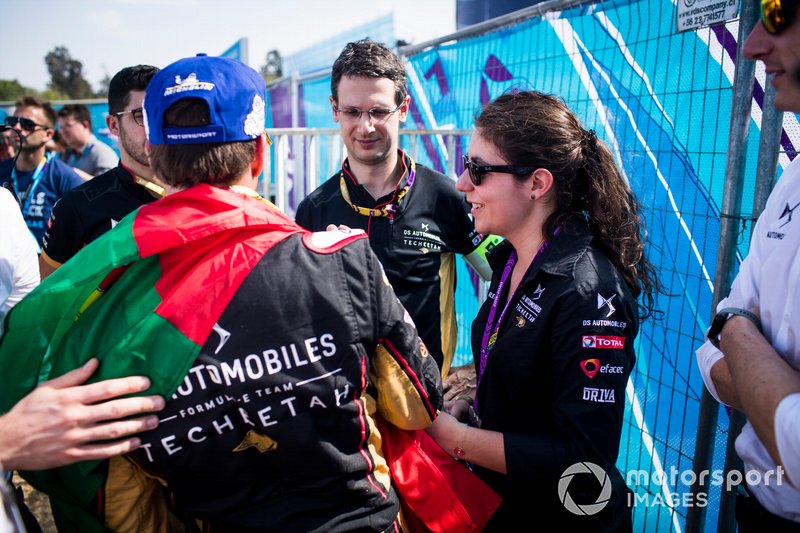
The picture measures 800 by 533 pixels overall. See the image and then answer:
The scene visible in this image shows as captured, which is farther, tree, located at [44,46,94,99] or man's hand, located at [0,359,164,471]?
tree, located at [44,46,94,99]

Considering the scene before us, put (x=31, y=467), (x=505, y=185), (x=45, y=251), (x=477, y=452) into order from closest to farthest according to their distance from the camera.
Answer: (x=31, y=467)
(x=477, y=452)
(x=505, y=185)
(x=45, y=251)

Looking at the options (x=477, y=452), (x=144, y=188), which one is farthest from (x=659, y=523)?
(x=144, y=188)

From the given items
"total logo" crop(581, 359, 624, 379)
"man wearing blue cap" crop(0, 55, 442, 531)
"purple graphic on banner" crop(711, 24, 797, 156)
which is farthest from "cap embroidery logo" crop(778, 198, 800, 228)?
"man wearing blue cap" crop(0, 55, 442, 531)

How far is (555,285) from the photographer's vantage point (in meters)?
1.82

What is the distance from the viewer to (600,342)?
170cm

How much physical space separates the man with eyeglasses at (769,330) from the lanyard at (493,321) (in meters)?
0.64

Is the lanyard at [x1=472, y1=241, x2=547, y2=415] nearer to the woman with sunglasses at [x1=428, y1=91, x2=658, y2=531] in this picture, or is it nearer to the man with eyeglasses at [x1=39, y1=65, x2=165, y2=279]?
the woman with sunglasses at [x1=428, y1=91, x2=658, y2=531]

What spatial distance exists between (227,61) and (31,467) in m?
1.05

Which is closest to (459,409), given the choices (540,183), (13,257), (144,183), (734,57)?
(540,183)

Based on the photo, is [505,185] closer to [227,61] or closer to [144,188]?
[227,61]

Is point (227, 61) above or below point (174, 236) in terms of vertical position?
above

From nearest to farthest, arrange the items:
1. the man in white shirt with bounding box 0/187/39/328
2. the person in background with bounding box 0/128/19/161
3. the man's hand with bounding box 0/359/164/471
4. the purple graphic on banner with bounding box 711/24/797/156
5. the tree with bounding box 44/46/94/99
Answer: the man's hand with bounding box 0/359/164/471 < the man in white shirt with bounding box 0/187/39/328 < the purple graphic on banner with bounding box 711/24/797/156 < the person in background with bounding box 0/128/19/161 < the tree with bounding box 44/46/94/99

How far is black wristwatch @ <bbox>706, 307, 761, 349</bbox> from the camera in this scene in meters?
1.52

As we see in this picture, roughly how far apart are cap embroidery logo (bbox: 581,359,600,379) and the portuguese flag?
0.96m
